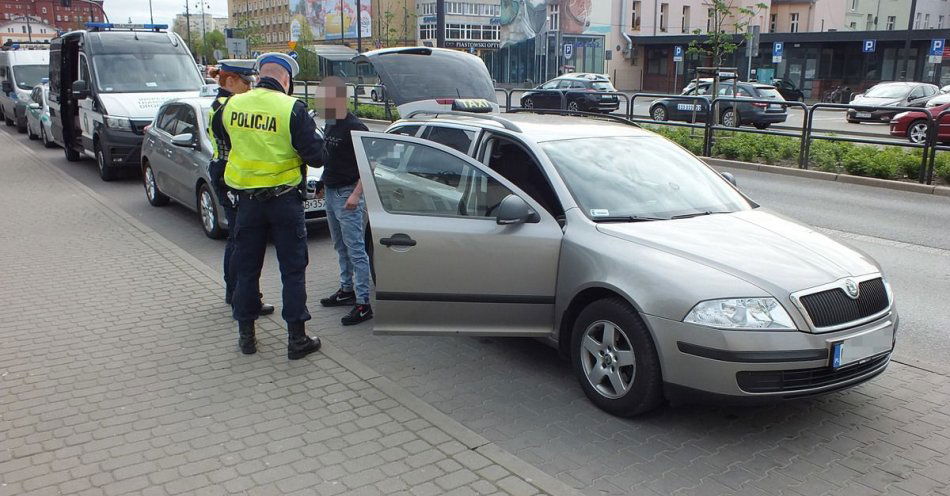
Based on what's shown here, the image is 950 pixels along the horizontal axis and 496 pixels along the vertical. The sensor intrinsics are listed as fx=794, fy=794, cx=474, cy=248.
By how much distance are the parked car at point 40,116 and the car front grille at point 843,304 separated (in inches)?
734

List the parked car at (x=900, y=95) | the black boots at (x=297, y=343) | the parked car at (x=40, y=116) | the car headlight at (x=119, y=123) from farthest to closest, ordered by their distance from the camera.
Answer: the parked car at (x=900, y=95) → the parked car at (x=40, y=116) → the car headlight at (x=119, y=123) → the black boots at (x=297, y=343)

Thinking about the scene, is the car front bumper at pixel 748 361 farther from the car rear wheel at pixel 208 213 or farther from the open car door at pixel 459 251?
the car rear wheel at pixel 208 213

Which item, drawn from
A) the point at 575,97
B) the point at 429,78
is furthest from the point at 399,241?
the point at 575,97

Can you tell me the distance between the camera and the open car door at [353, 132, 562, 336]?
4.65 m

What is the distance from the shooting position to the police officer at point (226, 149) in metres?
5.52

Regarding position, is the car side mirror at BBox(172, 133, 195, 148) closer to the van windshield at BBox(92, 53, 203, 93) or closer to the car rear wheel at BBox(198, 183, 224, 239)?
the car rear wheel at BBox(198, 183, 224, 239)

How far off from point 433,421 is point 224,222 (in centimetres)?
511

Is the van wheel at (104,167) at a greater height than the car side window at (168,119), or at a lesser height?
lesser

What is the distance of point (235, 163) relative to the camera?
5.04 m

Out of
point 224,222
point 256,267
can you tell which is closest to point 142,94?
point 224,222

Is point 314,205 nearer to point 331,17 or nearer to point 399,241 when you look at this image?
point 399,241

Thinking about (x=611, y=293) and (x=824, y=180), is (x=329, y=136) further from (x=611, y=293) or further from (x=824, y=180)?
(x=824, y=180)

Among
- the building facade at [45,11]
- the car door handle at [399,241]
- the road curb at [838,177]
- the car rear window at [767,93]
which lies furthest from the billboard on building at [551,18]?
the building facade at [45,11]

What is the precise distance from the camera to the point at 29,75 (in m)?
24.4
